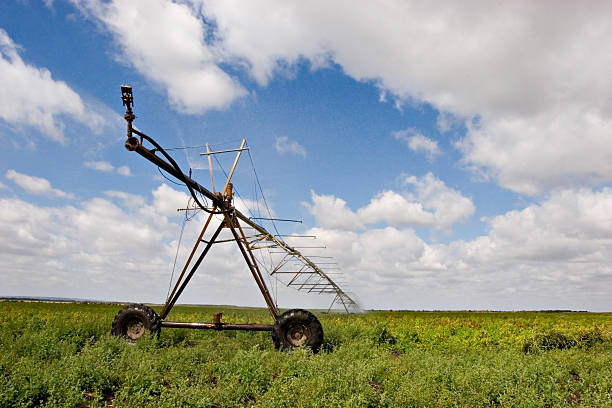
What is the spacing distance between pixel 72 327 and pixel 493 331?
18630mm

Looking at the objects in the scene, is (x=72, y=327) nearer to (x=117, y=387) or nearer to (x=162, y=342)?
(x=162, y=342)

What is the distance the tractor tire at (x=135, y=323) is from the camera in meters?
13.4

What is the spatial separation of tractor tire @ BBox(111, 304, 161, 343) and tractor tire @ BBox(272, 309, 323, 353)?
4.23 metres

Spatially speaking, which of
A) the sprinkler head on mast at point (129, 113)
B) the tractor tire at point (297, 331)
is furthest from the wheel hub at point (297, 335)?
the sprinkler head on mast at point (129, 113)

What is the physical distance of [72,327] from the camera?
583 inches

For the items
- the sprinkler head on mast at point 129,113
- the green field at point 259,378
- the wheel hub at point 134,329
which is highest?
the sprinkler head on mast at point 129,113

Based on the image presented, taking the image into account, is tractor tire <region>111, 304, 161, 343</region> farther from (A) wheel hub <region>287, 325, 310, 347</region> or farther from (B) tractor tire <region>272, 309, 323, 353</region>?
(A) wheel hub <region>287, 325, 310, 347</region>

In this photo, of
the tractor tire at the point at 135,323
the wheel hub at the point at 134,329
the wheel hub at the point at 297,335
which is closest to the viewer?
the wheel hub at the point at 297,335

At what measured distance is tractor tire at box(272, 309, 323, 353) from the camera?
1267 centimetres

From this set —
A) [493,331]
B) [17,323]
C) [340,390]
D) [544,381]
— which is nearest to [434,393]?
[340,390]

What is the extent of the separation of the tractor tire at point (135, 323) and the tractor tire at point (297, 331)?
4227 millimetres

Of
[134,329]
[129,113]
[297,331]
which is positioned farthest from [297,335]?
[129,113]

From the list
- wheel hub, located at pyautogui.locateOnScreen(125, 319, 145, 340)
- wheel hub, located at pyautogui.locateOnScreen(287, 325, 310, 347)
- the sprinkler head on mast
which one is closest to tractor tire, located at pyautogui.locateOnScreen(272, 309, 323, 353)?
wheel hub, located at pyautogui.locateOnScreen(287, 325, 310, 347)

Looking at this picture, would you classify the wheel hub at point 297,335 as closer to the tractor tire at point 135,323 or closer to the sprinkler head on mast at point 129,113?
the tractor tire at point 135,323
